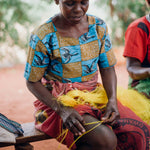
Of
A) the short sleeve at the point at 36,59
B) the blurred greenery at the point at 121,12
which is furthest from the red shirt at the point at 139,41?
the blurred greenery at the point at 121,12

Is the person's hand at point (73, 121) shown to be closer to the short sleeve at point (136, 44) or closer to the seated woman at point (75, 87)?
the seated woman at point (75, 87)

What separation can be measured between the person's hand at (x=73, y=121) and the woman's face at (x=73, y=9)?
727mm

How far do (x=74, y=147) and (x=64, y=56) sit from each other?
2.45ft

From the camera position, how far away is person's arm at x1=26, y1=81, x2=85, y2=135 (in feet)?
5.51

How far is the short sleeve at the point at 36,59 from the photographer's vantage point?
1801 millimetres

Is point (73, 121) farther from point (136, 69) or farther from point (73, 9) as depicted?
point (136, 69)

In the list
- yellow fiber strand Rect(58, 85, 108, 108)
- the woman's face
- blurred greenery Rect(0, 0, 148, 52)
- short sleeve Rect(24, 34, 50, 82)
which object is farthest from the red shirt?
blurred greenery Rect(0, 0, 148, 52)

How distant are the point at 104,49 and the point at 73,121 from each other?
2.47 ft

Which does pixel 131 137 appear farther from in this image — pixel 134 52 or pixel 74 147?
pixel 134 52

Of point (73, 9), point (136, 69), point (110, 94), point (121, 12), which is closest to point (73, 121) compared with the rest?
point (110, 94)

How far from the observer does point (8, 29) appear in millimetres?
7602

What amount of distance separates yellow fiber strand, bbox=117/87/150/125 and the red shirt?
380mm

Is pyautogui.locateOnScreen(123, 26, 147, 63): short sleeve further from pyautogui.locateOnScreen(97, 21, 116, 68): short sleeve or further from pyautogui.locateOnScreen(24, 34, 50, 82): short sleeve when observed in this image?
pyautogui.locateOnScreen(24, 34, 50, 82): short sleeve

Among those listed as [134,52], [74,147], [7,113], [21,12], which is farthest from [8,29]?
[74,147]
